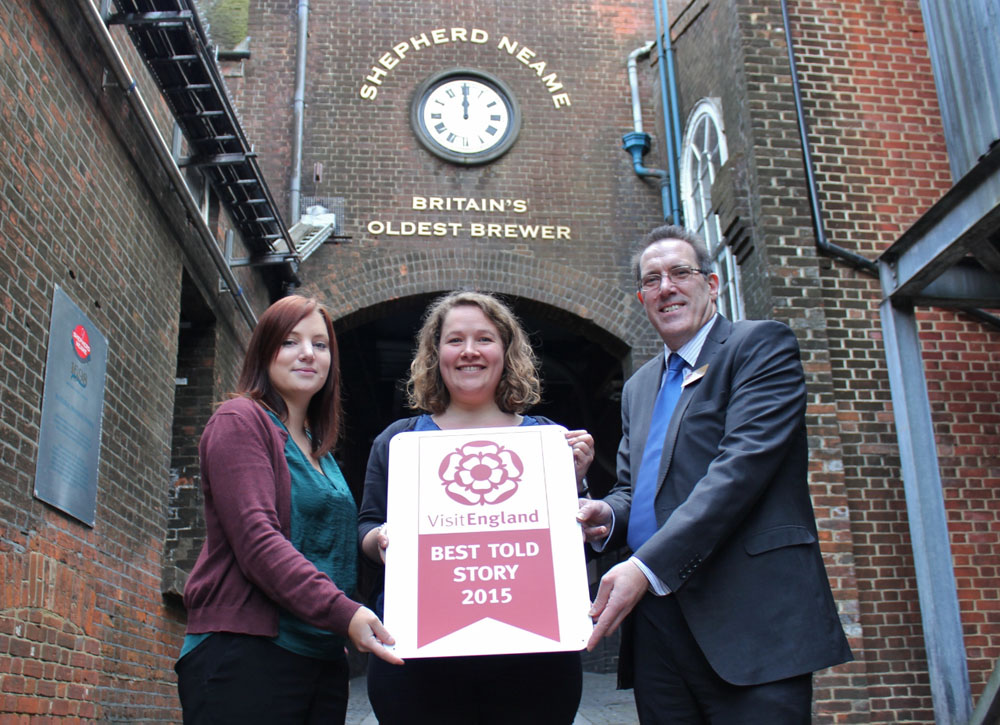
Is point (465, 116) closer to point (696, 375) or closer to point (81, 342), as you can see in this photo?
point (81, 342)

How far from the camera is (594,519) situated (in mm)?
2742

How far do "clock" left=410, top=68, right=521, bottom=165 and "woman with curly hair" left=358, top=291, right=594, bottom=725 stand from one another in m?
8.70

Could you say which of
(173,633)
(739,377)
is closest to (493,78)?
(173,633)

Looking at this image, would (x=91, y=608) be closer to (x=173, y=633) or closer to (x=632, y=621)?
(x=173, y=633)

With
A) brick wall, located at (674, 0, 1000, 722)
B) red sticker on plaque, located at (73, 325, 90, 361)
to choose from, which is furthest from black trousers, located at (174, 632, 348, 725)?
brick wall, located at (674, 0, 1000, 722)

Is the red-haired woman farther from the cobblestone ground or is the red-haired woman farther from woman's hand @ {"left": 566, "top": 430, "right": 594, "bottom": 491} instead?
the cobblestone ground

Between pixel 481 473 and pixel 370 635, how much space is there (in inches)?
21.7

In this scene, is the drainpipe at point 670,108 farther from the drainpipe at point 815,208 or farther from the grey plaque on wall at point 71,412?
the grey plaque on wall at point 71,412

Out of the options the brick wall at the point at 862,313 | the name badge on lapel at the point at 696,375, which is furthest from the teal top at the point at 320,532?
the brick wall at the point at 862,313

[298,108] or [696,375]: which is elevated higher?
[298,108]

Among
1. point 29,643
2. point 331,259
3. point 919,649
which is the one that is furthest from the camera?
point 331,259

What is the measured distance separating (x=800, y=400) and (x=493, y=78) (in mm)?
9838

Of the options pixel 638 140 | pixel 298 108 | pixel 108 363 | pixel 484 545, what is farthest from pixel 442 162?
pixel 484 545

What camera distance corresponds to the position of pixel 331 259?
11172 mm
